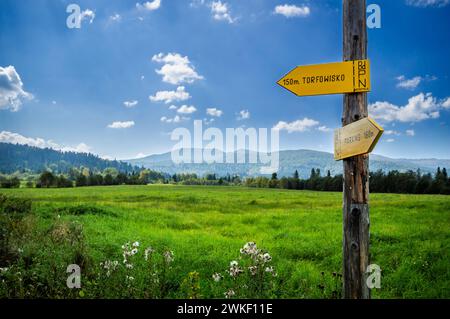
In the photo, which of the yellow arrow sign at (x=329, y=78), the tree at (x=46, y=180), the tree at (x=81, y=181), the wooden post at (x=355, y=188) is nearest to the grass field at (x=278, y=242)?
the wooden post at (x=355, y=188)

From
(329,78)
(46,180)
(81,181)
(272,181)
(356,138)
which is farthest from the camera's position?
(81,181)

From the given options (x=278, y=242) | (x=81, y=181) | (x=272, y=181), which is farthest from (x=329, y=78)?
(x=81, y=181)

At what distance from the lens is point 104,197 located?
79.6ft

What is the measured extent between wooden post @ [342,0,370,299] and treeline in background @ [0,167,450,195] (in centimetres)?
2210

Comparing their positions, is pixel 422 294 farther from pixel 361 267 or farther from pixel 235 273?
pixel 235 273

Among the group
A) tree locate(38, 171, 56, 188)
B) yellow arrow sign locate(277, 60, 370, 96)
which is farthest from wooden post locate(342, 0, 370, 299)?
tree locate(38, 171, 56, 188)

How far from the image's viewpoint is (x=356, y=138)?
461 centimetres

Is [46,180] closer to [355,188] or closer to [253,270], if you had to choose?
[253,270]

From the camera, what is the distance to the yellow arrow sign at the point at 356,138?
4.34 meters

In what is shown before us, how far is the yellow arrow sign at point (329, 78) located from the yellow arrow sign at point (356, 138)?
574 millimetres

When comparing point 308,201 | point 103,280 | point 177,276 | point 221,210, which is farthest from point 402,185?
point 103,280

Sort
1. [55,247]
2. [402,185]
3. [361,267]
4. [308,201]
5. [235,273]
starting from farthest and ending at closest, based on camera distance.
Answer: [402,185], [308,201], [55,247], [235,273], [361,267]

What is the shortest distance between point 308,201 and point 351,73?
712 inches

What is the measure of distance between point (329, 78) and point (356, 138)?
98 centimetres
